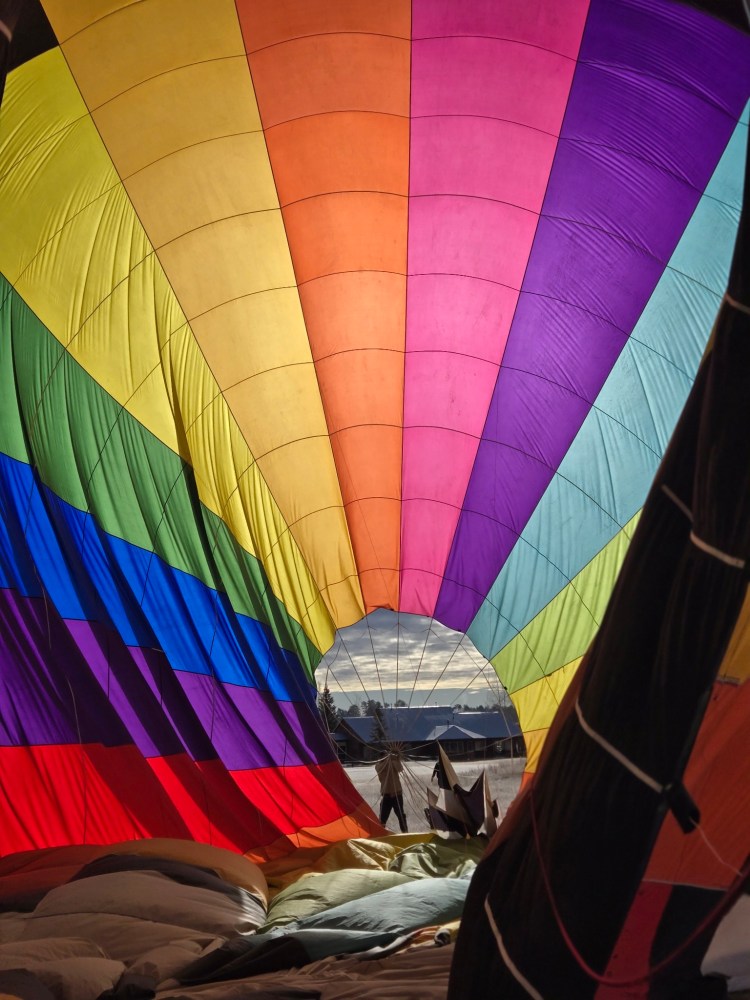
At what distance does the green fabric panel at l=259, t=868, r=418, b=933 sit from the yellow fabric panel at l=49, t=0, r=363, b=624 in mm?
2350

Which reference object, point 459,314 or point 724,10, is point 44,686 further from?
point 724,10

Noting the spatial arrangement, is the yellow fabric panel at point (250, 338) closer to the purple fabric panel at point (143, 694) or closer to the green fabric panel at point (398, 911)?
the purple fabric panel at point (143, 694)

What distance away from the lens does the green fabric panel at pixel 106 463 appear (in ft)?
15.4

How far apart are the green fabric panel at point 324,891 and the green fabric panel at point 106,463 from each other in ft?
6.20

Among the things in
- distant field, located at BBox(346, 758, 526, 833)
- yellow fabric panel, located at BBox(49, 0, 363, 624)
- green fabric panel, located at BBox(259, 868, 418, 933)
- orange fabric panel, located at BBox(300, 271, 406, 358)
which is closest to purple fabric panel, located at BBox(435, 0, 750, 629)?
orange fabric panel, located at BBox(300, 271, 406, 358)

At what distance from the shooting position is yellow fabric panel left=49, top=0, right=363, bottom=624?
396 cm

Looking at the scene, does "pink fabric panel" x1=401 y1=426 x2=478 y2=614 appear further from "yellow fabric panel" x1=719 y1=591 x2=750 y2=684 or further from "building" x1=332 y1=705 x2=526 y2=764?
"building" x1=332 y1=705 x2=526 y2=764

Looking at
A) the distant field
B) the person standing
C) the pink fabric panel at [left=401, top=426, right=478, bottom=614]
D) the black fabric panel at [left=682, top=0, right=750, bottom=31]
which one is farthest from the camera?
the distant field

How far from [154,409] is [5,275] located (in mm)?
1070

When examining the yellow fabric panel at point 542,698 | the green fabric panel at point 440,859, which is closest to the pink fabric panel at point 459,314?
the yellow fabric panel at point 542,698

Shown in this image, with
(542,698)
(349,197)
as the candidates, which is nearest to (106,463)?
(349,197)

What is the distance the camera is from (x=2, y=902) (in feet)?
11.9

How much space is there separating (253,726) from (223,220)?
2827 mm

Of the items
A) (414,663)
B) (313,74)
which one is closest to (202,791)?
(313,74)
